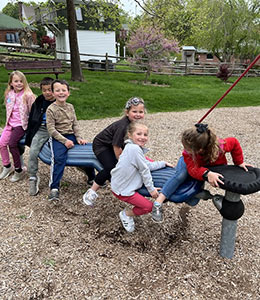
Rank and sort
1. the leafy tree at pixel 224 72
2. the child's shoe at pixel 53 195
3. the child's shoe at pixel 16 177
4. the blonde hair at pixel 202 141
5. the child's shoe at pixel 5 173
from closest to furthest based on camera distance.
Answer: the blonde hair at pixel 202 141
the child's shoe at pixel 53 195
the child's shoe at pixel 16 177
the child's shoe at pixel 5 173
the leafy tree at pixel 224 72

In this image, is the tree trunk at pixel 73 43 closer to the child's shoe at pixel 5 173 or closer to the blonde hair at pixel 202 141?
the child's shoe at pixel 5 173

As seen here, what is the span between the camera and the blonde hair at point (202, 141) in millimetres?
2182

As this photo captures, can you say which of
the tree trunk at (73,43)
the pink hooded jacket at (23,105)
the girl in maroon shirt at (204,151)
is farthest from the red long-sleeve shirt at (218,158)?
the tree trunk at (73,43)

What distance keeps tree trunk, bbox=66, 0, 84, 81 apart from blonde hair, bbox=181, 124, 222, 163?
10134mm

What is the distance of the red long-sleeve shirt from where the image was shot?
7.61 feet

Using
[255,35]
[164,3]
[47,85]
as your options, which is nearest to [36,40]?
[255,35]

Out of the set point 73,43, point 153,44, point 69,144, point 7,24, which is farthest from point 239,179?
point 7,24

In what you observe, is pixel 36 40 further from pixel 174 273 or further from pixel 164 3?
pixel 174 273

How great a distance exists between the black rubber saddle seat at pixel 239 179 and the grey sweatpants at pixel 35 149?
2272 millimetres

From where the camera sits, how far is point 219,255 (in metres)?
2.66

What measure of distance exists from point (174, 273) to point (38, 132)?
2460mm

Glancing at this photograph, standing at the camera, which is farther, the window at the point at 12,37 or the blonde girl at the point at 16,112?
the window at the point at 12,37

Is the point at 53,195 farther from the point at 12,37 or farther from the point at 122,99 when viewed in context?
the point at 12,37

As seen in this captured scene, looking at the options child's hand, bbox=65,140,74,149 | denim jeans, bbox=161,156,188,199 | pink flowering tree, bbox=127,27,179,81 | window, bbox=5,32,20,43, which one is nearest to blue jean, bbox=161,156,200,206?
denim jeans, bbox=161,156,188,199
